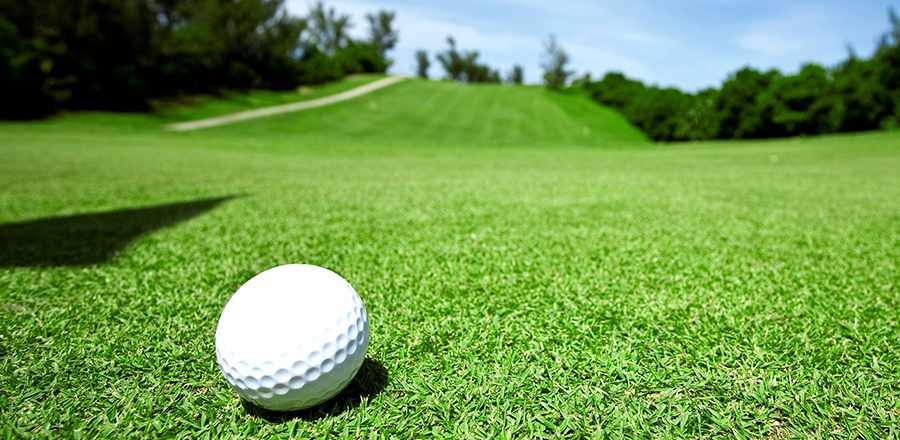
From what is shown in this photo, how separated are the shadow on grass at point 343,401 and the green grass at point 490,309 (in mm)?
12

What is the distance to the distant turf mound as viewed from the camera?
27.7m

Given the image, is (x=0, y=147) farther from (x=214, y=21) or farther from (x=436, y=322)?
(x=214, y=21)

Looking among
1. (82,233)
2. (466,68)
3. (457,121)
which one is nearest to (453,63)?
(466,68)

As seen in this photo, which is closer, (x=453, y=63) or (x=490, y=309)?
(x=490, y=309)

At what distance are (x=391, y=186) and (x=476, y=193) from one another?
158 centimetres

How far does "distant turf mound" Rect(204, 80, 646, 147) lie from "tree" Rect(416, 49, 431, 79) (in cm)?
4423

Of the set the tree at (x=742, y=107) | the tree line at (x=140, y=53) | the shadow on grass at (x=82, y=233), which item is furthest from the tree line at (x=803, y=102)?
the tree line at (x=140, y=53)

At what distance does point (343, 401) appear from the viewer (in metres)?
1.77

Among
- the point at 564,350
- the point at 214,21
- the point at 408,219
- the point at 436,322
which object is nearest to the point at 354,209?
the point at 408,219

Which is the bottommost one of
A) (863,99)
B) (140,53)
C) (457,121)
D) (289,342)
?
(289,342)

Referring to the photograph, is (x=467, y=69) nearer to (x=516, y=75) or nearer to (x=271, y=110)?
(x=516, y=75)

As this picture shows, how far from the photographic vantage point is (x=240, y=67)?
3806cm

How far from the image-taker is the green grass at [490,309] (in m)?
1.66

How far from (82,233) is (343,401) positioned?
13.3 feet
